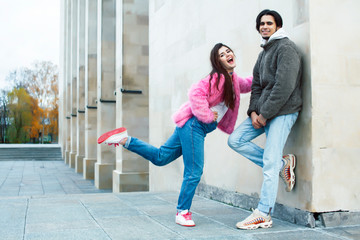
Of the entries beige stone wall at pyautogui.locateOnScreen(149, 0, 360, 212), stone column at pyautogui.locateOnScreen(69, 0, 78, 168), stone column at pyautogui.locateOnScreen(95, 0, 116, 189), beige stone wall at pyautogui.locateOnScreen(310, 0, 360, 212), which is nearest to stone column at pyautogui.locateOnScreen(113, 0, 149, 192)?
stone column at pyautogui.locateOnScreen(95, 0, 116, 189)

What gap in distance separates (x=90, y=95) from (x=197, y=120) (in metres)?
13.8

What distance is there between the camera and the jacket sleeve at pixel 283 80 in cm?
396

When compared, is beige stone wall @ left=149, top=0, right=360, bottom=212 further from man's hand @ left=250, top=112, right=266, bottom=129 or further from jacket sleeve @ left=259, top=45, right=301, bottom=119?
man's hand @ left=250, top=112, right=266, bottom=129

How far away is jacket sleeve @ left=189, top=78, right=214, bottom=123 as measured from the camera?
13.5 feet

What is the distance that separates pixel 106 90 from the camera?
47.3ft

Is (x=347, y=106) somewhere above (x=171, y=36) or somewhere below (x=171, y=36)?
below

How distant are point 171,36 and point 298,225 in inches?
207

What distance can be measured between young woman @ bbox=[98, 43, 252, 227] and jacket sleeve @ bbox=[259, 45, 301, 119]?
43 cm

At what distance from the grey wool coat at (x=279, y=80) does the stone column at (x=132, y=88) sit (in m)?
7.61

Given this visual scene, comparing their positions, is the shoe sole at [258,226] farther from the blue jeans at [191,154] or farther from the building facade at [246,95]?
the blue jeans at [191,154]

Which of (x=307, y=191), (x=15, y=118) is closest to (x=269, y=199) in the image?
(x=307, y=191)

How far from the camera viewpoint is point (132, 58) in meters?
12.1

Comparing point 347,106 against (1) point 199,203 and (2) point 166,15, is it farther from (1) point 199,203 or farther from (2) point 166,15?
(2) point 166,15

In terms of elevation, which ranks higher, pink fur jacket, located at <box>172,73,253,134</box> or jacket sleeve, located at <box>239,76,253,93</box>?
jacket sleeve, located at <box>239,76,253,93</box>
